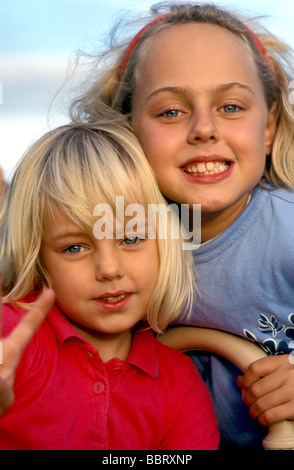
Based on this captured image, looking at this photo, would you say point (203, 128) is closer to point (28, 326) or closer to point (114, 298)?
point (114, 298)

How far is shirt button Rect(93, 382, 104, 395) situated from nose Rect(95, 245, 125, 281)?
8.8 inches

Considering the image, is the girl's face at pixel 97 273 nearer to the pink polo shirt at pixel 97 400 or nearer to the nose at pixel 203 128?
the pink polo shirt at pixel 97 400

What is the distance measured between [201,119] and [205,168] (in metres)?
0.12

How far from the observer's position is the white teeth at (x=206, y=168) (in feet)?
4.96

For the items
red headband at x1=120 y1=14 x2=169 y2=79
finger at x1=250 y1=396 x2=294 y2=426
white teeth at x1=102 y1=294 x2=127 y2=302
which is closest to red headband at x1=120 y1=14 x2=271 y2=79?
red headband at x1=120 y1=14 x2=169 y2=79

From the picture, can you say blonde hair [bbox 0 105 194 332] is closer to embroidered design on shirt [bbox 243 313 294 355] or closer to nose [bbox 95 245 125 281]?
nose [bbox 95 245 125 281]

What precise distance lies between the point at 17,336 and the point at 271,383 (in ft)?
2.51

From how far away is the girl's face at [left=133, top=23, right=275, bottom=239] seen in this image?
149cm

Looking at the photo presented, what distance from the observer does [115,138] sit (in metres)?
1.48

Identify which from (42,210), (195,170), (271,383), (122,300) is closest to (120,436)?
(122,300)

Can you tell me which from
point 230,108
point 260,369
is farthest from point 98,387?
point 230,108

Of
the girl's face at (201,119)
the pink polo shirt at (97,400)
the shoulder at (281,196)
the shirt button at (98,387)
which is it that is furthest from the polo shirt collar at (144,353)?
the shoulder at (281,196)

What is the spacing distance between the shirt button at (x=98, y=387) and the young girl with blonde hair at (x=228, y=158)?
1.19 feet
